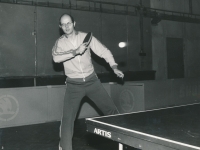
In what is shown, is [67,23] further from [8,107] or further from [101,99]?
[8,107]

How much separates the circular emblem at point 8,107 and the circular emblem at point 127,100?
250 centimetres

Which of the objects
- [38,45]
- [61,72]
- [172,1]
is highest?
[172,1]

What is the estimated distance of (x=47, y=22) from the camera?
7664 millimetres

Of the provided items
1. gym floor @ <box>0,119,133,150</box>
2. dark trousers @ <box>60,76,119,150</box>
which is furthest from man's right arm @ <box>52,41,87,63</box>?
gym floor @ <box>0,119,133,150</box>

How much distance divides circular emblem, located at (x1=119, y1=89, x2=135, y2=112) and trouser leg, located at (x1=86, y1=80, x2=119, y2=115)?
3023mm

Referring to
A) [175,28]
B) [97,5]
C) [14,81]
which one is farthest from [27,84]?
[175,28]

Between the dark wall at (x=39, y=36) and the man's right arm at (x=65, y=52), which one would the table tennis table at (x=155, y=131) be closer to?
the man's right arm at (x=65, y=52)

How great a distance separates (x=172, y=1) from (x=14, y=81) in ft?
26.3

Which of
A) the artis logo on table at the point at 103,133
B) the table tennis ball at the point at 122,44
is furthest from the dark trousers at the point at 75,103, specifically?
the table tennis ball at the point at 122,44

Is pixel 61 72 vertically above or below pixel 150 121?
above

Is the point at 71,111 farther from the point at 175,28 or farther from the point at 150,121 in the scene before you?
the point at 175,28

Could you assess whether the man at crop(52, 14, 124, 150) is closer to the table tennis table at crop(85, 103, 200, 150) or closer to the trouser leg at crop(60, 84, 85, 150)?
the trouser leg at crop(60, 84, 85, 150)

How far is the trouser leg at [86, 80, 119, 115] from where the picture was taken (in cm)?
268

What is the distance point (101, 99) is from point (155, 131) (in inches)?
50.4
